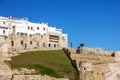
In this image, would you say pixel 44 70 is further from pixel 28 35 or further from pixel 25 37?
pixel 28 35

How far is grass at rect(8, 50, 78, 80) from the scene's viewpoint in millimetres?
78625

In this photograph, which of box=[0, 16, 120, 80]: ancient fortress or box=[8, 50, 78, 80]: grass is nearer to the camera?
box=[8, 50, 78, 80]: grass

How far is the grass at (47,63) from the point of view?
78.6 metres

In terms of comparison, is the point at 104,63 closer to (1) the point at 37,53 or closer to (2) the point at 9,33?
(1) the point at 37,53

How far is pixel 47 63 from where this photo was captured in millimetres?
84562

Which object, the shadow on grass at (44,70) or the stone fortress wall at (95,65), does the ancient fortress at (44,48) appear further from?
the shadow on grass at (44,70)

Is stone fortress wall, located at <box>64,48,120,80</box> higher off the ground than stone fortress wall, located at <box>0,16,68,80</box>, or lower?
lower

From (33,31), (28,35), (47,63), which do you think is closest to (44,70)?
(47,63)

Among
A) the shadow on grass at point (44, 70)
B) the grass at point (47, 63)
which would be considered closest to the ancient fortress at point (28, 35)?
the grass at point (47, 63)

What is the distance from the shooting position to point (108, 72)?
88688 millimetres

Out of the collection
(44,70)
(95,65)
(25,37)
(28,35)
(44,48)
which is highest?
(28,35)

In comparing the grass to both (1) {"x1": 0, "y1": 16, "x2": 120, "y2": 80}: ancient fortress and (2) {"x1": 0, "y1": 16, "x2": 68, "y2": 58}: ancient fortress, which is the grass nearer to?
(1) {"x1": 0, "y1": 16, "x2": 120, "y2": 80}: ancient fortress

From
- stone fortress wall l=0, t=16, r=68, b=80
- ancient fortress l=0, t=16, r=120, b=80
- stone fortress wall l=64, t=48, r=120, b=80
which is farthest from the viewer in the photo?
stone fortress wall l=0, t=16, r=68, b=80

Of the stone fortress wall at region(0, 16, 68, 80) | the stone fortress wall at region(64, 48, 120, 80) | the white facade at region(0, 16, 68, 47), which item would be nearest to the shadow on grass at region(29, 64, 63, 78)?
the stone fortress wall at region(0, 16, 68, 80)
